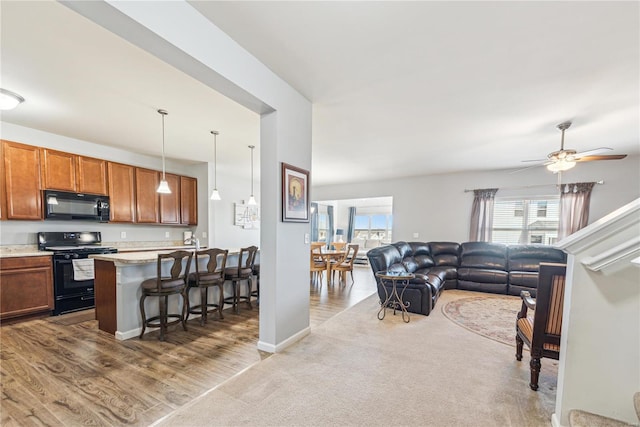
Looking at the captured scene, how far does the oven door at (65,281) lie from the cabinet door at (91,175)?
1.15 metres

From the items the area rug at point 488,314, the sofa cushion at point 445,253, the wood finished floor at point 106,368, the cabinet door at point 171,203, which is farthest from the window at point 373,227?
the wood finished floor at point 106,368

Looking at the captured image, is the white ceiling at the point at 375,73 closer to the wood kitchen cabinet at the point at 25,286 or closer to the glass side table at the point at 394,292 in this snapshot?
the wood kitchen cabinet at the point at 25,286

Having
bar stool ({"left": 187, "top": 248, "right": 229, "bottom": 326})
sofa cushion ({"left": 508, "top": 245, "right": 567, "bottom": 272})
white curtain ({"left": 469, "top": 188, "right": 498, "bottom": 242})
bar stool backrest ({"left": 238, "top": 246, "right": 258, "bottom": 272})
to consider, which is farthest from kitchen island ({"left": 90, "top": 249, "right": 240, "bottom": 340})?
white curtain ({"left": 469, "top": 188, "right": 498, "bottom": 242})

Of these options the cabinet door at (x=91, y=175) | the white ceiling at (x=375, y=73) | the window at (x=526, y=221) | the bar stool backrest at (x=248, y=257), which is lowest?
the bar stool backrest at (x=248, y=257)

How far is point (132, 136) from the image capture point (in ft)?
13.1

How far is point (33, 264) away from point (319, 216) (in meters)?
7.77

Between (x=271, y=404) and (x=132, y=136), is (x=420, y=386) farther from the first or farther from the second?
(x=132, y=136)

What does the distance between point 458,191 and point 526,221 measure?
→ 5.05 ft

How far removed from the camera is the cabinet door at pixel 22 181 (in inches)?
138

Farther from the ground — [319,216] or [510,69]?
[510,69]

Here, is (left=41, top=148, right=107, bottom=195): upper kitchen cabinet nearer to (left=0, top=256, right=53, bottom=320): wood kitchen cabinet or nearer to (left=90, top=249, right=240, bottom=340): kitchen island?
(left=0, top=256, right=53, bottom=320): wood kitchen cabinet

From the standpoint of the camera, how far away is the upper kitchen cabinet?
3869 millimetres

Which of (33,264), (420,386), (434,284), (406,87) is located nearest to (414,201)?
(434,284)

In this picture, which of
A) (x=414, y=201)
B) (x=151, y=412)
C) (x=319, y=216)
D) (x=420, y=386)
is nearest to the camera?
(x=151, y=412)
